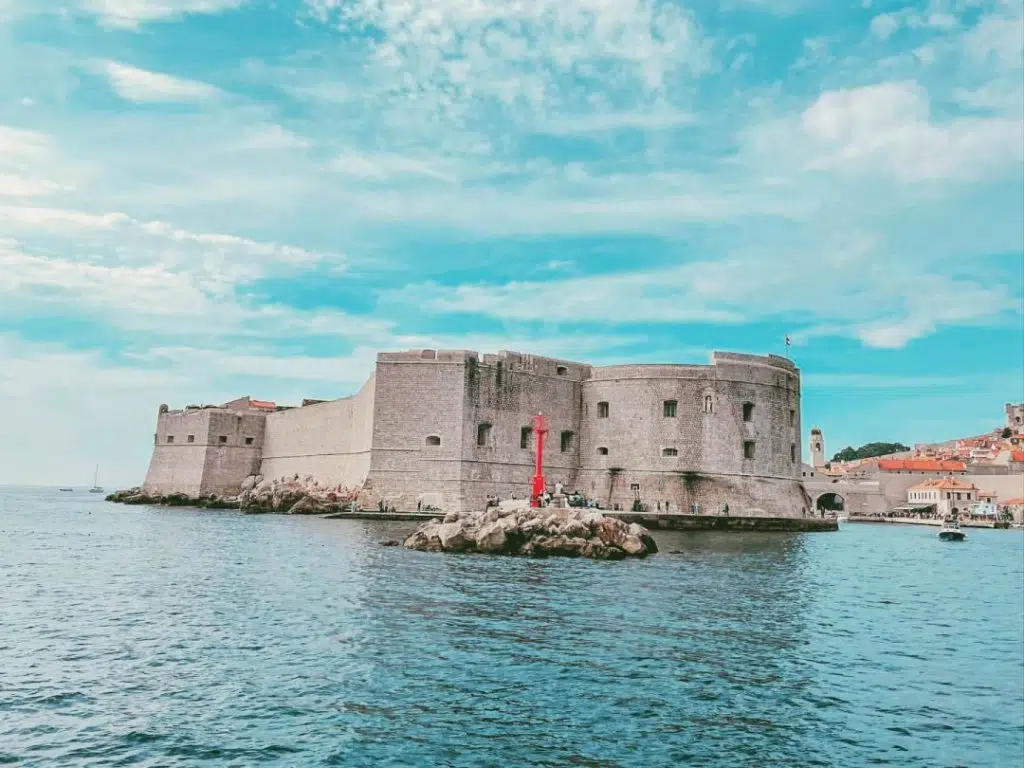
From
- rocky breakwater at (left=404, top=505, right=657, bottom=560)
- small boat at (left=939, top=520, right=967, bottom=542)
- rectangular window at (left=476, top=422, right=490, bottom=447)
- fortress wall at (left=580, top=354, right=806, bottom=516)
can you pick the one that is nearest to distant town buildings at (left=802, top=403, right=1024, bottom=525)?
small boat at (left=939, top=520, right=967, bottom=542)

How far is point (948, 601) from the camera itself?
15.2 metres

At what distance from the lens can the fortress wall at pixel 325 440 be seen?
35438 mm

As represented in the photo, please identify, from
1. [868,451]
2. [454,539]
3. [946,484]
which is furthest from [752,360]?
[868,451]

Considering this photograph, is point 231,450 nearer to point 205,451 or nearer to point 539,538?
point 205,451

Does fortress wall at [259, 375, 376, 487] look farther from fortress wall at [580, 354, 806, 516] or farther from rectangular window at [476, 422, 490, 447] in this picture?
fortress wall at [580, 354, 806, 516]

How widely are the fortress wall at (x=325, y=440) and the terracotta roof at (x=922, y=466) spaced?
50.8m

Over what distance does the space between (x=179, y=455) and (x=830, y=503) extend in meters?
51.9

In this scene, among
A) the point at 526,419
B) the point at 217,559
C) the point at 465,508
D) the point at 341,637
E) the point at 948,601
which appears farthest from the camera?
the point at 526,419

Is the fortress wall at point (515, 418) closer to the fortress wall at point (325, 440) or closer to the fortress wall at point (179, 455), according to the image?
the fortress wall at point (325, 440)

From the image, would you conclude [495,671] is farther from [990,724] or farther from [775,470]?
[775,470]

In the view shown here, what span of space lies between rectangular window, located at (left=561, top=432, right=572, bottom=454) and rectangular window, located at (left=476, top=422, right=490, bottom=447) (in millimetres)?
4061

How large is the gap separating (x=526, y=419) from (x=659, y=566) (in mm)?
16825

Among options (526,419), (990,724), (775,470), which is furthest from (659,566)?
(775,470)

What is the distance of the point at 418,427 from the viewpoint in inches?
1294
